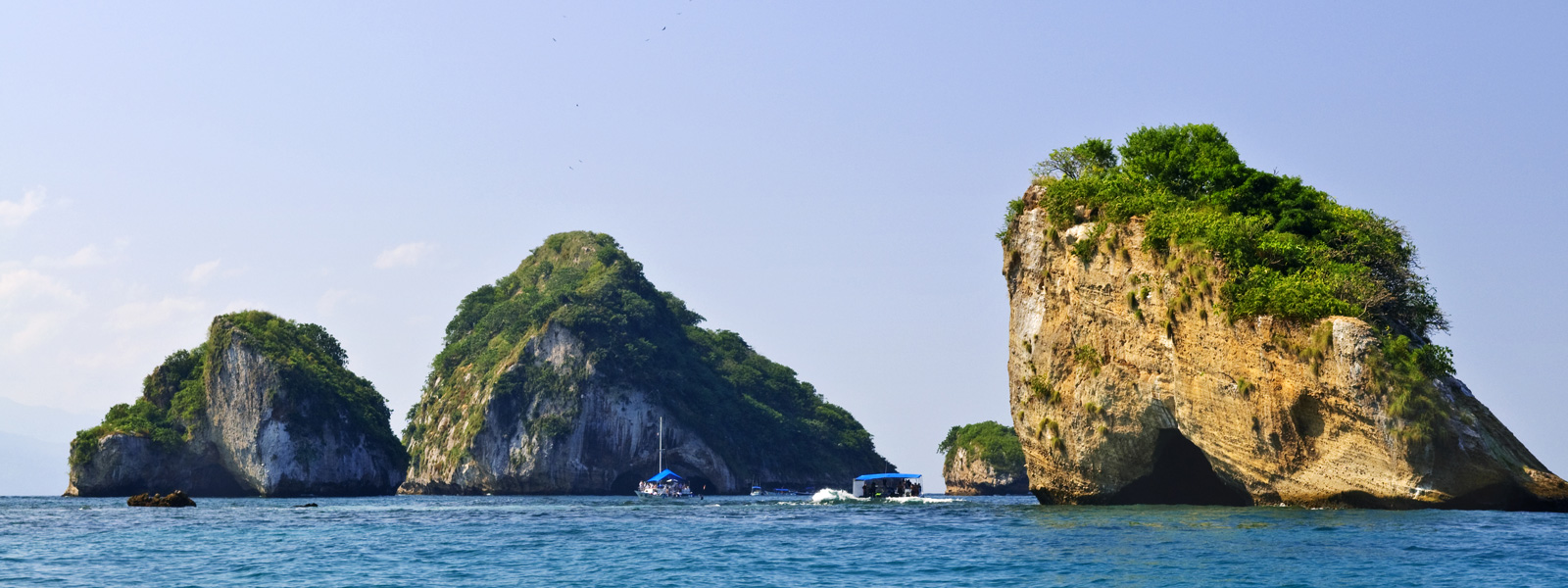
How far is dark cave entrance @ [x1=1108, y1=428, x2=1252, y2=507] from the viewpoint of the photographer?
47.6 metres

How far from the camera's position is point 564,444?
121 m

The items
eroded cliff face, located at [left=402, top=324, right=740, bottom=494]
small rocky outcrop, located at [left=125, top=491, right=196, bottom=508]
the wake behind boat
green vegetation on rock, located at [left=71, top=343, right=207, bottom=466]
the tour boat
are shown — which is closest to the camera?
small rocky outcrop, located at [left=125, top=491, right=196, bottom=508]

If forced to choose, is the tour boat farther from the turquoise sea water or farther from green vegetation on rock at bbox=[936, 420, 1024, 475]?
the turquoise sea water

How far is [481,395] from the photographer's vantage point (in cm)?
12769

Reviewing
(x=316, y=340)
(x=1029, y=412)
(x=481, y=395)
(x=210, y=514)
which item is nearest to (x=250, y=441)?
(x=316, y=340)

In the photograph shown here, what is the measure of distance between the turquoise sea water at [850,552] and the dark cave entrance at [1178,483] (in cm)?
402

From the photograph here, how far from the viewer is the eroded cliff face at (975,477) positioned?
126m

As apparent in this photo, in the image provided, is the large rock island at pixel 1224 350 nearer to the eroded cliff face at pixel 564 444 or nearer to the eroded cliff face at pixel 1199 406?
the eroded cliff face at pixel 1199 406

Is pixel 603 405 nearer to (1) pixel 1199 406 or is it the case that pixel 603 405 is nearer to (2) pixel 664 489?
(2) pixel 664 489

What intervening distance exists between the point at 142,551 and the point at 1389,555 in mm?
29612

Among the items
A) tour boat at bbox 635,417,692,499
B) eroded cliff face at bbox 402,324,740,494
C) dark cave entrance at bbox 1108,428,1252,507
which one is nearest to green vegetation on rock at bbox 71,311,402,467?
eroded cliff face at bbox 402,324,740,494

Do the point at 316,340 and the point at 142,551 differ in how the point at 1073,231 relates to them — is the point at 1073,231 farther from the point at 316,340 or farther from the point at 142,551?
the point at 316,340

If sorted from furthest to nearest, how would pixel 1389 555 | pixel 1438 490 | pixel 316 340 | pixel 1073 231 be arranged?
pixel 316 340, pixel 1073 231, pixel 1438 490, pixel 1389 555

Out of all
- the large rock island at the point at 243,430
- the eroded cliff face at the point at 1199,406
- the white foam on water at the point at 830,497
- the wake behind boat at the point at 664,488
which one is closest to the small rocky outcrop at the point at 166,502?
the large rock island at the point at 243,430
